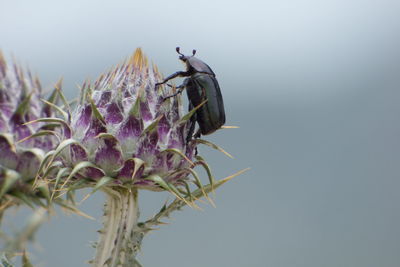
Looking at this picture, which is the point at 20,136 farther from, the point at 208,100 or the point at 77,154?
the point at 208,100

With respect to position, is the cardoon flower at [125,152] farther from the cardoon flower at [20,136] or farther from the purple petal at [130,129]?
the cardoon flower at [20,136]

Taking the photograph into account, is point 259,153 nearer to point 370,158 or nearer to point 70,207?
point 370,158

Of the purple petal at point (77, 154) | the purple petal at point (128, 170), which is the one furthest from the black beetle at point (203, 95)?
the purple petal at point (77, 154)

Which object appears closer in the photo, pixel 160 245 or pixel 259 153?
pixel 160 245

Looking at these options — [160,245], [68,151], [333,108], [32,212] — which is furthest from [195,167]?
[333,108]

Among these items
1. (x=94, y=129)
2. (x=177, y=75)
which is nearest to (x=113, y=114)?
(x=94, y=129)

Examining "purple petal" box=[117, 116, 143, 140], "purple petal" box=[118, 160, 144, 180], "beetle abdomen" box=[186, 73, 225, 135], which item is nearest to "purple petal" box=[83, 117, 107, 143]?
"purple petal" box=[117, 116, 143, 140]

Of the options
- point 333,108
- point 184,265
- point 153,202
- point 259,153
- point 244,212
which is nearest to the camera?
point 184,265

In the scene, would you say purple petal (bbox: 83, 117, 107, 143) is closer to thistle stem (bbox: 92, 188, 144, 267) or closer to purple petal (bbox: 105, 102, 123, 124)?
purple petal (bbox: 105, 102, 123, 124)
